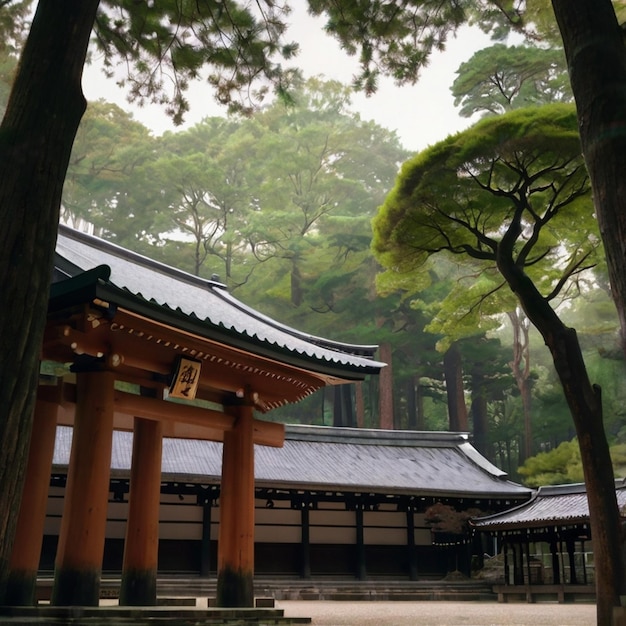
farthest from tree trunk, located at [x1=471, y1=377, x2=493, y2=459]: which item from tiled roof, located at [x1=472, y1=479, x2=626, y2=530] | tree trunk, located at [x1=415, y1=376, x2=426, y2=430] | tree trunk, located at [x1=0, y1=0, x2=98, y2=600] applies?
tree trunk, located at [x1=0, y1=0, x2=98, y2=600]

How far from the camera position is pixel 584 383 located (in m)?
8.83

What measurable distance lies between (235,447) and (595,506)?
474 cm

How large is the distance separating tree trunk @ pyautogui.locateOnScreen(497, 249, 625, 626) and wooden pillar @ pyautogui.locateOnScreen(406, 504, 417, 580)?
12.4 meters

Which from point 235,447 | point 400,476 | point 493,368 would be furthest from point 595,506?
point 493,368

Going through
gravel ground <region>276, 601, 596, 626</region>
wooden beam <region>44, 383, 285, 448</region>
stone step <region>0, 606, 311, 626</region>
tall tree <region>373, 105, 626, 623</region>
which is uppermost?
tall tree <region>373, 105, 626, 623</region>

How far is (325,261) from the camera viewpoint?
3819 cm

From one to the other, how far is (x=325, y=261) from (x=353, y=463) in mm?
18264

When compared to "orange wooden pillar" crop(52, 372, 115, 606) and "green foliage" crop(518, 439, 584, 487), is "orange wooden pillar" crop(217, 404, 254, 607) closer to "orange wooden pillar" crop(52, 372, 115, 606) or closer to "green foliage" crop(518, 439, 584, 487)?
"orange wooden pillar" crop(52, 372, 115, 606)

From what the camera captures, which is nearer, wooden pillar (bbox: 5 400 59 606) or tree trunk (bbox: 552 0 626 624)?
tree trunk (bbox: 552 0 626 624)

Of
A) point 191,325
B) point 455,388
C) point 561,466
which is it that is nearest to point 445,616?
point 191,325

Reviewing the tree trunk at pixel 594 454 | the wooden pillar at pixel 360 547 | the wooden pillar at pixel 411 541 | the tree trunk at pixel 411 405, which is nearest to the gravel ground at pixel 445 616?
the tree trunk at pixel 594 454

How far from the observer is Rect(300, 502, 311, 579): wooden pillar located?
62.0 feet

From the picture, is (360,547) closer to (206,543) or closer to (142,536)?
(206,543)

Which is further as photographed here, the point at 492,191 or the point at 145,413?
the point at 492,191
